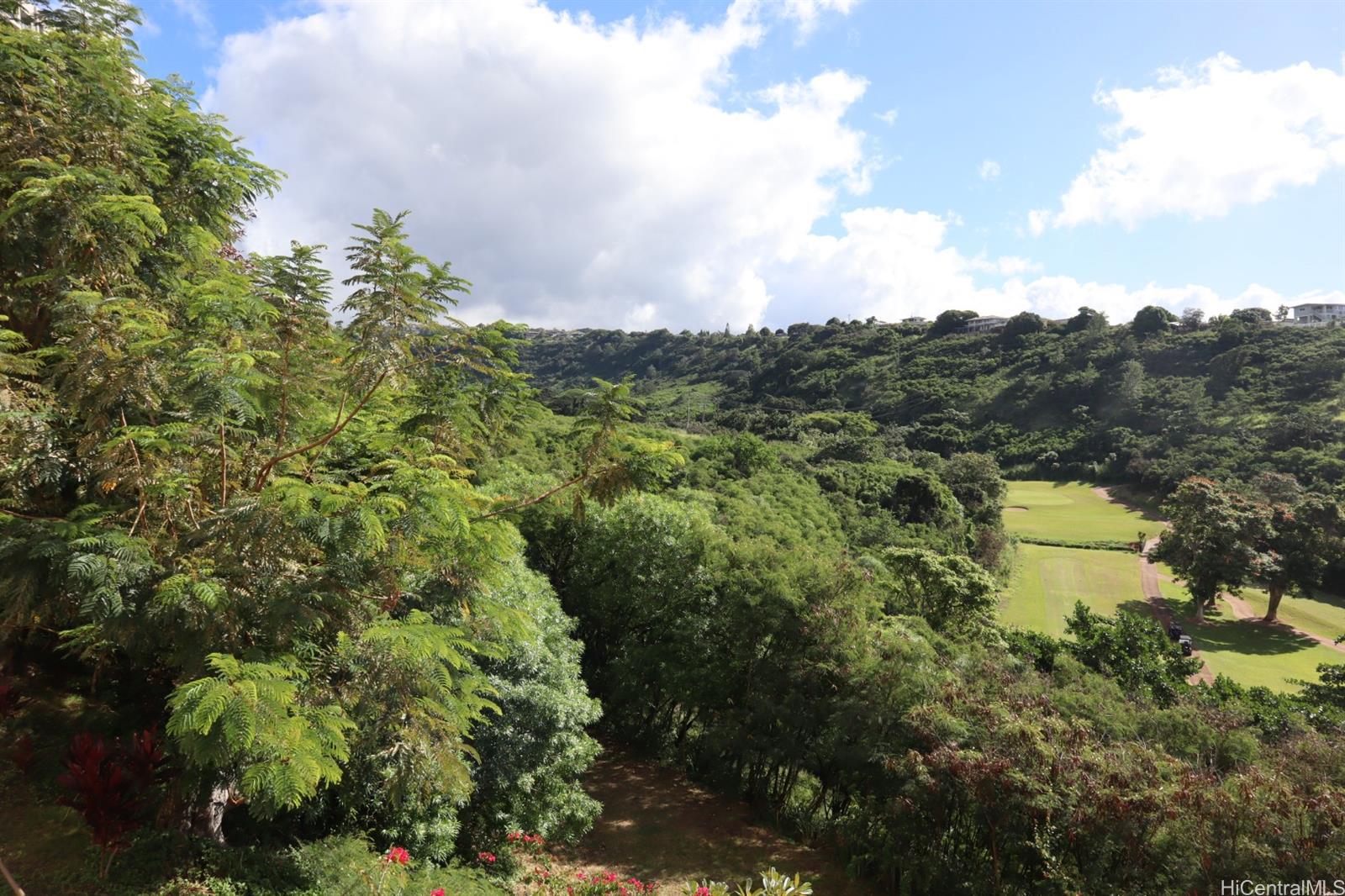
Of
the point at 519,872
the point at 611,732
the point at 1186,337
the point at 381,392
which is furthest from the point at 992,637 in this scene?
the point at 1186,337

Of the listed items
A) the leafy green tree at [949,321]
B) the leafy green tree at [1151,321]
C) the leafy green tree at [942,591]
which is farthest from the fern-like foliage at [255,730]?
the leafy green tree at [949,321]

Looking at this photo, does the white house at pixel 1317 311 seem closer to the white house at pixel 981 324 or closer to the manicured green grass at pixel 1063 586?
the white house at pixel 981 324

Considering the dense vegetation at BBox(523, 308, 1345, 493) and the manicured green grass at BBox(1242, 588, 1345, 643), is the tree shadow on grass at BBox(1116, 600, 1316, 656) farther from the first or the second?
the dense vegetation at BBox(523, 308, 1345, 493)

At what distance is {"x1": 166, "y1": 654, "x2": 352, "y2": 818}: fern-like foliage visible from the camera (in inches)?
174

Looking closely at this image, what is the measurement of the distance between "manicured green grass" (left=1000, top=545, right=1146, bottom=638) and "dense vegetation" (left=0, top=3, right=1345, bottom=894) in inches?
588

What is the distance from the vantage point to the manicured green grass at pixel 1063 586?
101ft

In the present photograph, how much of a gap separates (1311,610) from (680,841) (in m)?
36.8

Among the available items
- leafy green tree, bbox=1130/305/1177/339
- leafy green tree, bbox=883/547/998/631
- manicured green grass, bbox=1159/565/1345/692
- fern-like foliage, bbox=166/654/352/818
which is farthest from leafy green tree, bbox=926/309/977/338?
fern-like foliage, bbox=166/654/352/818

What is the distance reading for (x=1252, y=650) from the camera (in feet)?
88.1

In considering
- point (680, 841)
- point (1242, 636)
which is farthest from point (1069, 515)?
point (680, 841)

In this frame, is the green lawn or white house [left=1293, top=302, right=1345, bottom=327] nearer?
the green lawn

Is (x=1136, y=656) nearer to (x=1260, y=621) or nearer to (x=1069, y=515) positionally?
(x=1260, y=621)

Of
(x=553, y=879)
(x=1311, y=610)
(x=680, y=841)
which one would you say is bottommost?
(x=680, y=841)

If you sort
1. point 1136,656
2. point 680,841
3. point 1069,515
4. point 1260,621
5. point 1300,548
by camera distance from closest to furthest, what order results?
1. point 680,841
2. point 1136,656
3. point 1300,548
4. point 1260,621
5. point 1069,515
